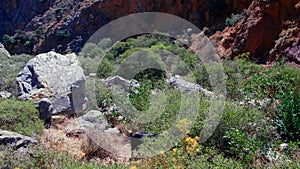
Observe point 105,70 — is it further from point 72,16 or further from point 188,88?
point 72,16

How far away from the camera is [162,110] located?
19.5ft

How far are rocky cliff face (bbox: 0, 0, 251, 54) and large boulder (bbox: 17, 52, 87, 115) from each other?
1001 centimetres

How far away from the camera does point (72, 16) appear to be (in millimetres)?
25719

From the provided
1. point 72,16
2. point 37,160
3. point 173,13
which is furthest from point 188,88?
point 72,16

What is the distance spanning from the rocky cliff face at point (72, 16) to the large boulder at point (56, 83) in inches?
394

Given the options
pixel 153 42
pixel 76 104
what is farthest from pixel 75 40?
pixel 76 104

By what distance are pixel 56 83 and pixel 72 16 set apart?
59.5ft

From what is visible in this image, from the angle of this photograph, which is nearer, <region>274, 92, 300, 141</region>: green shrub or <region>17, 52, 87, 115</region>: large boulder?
<region>274, 92, 300, 141</region>: green shrub

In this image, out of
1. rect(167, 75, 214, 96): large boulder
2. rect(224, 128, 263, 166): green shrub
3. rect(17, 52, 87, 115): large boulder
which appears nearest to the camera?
rect(224, 128, 263, 166): green shrub

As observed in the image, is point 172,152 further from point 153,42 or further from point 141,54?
point 153,42

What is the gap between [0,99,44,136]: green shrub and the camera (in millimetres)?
6184

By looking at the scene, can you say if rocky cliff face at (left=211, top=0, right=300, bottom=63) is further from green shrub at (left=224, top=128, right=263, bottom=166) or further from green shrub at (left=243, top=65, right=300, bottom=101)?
green shrub at (left=224, top=128, right=263, bottom=166)

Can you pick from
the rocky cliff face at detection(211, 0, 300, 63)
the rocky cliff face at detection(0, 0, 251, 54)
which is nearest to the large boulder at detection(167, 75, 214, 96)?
the rocky cliff face at detection(211, 0, 300, 63)

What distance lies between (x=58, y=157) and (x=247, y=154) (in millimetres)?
2157
